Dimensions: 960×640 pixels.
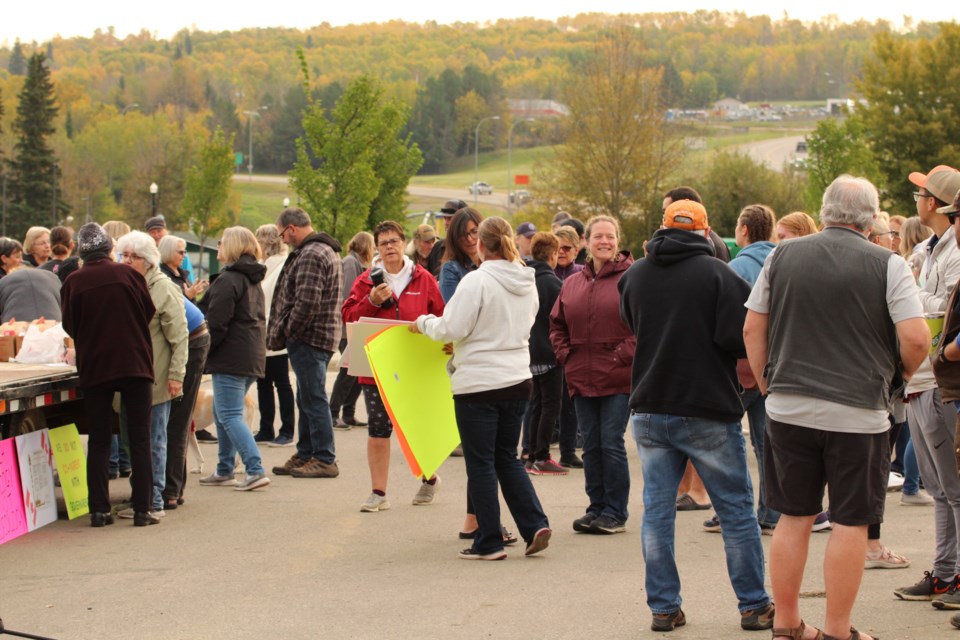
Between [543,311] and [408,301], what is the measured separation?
2.10 m

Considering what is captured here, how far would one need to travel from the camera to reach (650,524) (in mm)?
5902

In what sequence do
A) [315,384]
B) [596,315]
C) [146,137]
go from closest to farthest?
1. [596,315]
2. [315,384]
3. [146,137]

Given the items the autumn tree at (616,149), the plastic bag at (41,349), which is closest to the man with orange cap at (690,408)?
the plastic bag at (41,349)

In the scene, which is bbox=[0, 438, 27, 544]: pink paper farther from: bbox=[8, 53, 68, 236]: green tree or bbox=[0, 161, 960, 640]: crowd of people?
bbox=[8, 53, 68, 236]: green tree

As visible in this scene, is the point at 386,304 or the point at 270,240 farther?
the point at 270,240

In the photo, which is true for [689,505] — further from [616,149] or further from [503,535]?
[616,149]

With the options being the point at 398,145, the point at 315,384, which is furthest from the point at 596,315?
the point at 398,145

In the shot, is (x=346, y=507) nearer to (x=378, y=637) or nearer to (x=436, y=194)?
(x=378, y=637)

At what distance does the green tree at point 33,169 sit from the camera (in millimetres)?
83812

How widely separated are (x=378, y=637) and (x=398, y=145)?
31.0m

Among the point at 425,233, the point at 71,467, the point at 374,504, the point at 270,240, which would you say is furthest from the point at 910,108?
the point at 71,467

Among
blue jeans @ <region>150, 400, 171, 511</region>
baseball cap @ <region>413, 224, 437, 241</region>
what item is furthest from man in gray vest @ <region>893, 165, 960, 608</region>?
baseball cap @ <region>413, 224, 437, 241</region>

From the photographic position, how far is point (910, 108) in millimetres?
44812

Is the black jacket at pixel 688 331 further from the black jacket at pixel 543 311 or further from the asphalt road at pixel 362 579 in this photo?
the black jacket at pixel 543 311
